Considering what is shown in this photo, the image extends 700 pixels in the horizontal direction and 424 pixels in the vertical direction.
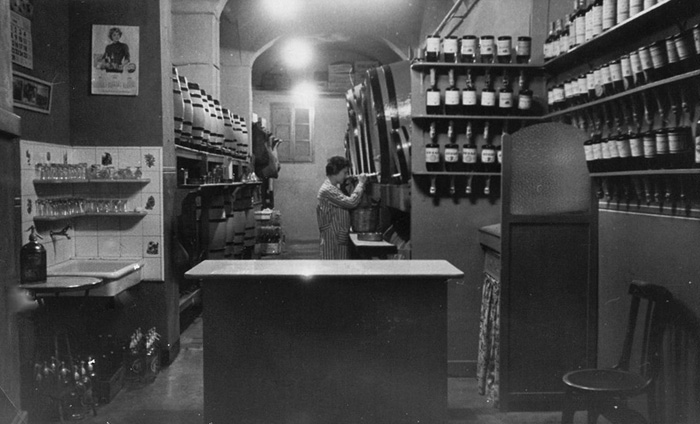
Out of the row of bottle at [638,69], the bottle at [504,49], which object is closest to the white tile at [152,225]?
the bottle at [504,49]

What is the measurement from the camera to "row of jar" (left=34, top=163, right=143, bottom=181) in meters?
3.94

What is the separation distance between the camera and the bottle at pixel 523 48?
4.42 metres

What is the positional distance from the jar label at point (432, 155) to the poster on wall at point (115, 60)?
2106 millimetres

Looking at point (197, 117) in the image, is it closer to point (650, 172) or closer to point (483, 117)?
point (483, 117)

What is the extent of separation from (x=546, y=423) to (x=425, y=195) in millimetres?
1718

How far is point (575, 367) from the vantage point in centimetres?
345

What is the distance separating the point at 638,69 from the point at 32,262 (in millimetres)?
3290

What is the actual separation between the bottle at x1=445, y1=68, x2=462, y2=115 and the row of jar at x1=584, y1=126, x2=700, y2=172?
3.15ft

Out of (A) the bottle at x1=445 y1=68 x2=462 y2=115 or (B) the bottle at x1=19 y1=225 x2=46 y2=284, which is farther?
(A) the bottle at x1=445 y1=68 x2=462 y2=115

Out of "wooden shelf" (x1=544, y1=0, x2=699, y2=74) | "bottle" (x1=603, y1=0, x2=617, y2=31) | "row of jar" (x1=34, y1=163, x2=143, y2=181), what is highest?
"bottle" (x1=603, y1=0, x2=617, y2=31)

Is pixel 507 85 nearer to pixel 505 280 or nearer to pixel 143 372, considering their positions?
pixel 505 280

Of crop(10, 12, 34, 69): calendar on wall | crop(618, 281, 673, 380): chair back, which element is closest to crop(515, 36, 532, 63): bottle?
crop(618, 281, 673, 380): chair back

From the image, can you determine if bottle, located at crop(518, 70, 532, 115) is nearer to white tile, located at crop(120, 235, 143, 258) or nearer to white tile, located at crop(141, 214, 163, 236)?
white tile, located at crop(141, 214, 163, 236)

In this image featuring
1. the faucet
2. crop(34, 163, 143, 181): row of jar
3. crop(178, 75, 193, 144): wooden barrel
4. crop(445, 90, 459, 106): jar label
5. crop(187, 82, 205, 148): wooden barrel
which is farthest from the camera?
crop(187, 82, 205, 148): wooden barrel
